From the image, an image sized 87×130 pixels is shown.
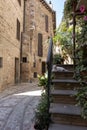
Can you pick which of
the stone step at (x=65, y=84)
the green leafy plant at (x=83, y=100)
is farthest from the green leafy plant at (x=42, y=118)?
the green leafy plant at (x=83, y=100)

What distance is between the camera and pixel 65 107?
342cm

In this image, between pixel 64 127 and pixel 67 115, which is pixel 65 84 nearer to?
pixel 67 115

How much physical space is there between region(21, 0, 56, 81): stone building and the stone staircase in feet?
31.5

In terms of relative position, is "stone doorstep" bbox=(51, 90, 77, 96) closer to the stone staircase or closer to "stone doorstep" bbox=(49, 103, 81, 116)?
the stone staircase

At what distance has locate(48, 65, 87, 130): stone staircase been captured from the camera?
3.13m

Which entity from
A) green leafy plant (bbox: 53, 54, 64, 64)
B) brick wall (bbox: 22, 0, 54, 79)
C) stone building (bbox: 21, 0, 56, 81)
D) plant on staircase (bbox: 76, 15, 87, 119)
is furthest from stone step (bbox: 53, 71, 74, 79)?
brick wall (bbox: 22, 0, 54, 79)

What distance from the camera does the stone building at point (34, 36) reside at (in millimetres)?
14820

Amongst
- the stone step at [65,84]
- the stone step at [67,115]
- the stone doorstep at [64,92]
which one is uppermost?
the stone step at [65,84]

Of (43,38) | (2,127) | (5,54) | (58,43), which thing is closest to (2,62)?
(5,54)

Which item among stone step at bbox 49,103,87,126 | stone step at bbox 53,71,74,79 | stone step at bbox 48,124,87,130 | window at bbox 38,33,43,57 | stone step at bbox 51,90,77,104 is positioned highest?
window at bbox 38,33,43,57

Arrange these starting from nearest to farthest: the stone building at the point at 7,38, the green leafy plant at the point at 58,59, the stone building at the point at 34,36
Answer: the green leafy plant at the point at 58,59 → the stone building at the point at 7,38 → the stone building at the point at 34,36

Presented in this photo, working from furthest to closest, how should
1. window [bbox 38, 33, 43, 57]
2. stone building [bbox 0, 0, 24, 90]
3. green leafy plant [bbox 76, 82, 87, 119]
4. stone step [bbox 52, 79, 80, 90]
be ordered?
1. window [bbox 38, 33, 43, 57]
2. stone building [bbox 0, 0, 24, 90]
3. stone step [bbox 52, 79, 80, 90]
4. green leafy plant [bbox 76, 82, 87, 119]

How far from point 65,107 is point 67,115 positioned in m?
0.23

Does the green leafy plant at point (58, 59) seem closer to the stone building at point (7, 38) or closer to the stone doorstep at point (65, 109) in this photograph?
the stone doorstep at point (65, 109)
